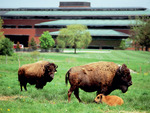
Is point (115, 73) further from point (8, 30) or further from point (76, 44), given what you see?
point (8, 30)

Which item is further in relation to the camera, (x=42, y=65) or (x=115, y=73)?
(x=42, y=65)

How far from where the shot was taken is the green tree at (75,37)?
67.2m

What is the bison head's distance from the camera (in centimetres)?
1143

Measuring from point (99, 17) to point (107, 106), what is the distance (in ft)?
278

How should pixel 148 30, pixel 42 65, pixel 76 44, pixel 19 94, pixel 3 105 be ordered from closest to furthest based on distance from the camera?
pixel 3 105 < pixel 19 94 < pixel 42 65 < pixel 148 30 < pixel 76 44

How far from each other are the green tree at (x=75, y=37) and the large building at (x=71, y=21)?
573 inches

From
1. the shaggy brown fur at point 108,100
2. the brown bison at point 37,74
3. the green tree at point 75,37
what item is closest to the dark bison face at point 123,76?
the shaggy brown fur at point 108,100

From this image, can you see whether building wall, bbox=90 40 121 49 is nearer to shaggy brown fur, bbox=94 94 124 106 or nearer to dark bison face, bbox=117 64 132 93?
dark bison face, bbox=117 64 132 93

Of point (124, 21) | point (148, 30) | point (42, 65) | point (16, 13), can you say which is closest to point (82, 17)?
point (124, 21)

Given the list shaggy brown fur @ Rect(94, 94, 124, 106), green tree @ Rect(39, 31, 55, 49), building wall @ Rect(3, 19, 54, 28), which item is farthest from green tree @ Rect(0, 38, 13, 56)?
building wall @ Rect(3, 19, 54, 28)

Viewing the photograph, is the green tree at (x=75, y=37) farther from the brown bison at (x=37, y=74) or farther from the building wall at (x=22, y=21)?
the brown bison at (x=37, y=74)

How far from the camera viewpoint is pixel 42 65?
14.0 meters

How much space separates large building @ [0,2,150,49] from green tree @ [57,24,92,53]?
14553 millimetres

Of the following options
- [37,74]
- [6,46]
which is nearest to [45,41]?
[6,46]
